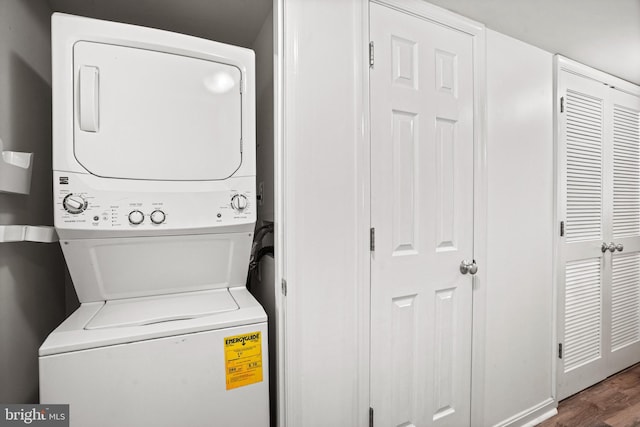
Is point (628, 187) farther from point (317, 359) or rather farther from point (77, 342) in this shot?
point (77, 342)

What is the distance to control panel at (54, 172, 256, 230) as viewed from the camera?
915mm

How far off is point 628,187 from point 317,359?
2675mm

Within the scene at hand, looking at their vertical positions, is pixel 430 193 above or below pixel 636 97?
below

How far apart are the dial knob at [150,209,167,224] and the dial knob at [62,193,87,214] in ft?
0.62

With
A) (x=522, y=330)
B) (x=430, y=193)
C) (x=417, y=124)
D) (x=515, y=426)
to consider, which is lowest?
(x=515, y=426)

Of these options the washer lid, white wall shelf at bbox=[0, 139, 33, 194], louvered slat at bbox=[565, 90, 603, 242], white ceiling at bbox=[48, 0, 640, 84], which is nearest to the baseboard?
louvered slat at bbox=[565, 90, 603, 242]

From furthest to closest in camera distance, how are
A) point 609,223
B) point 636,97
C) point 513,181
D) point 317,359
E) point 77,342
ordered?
point 636,97 < point 609,223 < point 513,181 < point 317,359 < point 77,342

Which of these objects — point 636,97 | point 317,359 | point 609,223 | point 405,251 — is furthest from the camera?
point 636,97

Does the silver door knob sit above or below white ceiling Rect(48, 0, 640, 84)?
below

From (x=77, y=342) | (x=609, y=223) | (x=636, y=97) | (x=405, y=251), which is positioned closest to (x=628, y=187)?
(x=609, y=223)

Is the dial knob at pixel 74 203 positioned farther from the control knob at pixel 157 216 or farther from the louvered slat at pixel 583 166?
the louvered slat at pixel 583 166

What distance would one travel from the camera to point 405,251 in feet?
4.25

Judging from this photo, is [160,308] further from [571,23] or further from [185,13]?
[571,23]

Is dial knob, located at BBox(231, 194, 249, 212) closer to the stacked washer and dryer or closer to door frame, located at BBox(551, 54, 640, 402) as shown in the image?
the stacked washer and dryer
